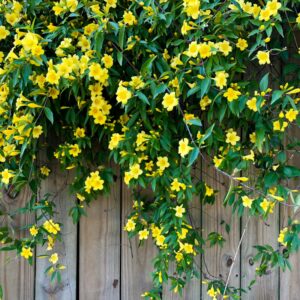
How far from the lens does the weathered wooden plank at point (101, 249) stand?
70.4 inches

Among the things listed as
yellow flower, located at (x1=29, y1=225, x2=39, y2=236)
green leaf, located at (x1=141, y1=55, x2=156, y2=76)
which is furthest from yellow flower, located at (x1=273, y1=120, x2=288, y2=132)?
yellow flower, located at (x1=29, y1=225, x2=39, y2=236)

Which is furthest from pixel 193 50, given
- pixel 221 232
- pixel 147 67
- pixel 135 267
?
pixel 135 267

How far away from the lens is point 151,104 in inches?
54.0

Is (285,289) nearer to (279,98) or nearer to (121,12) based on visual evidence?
(279,98)

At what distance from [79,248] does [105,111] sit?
0.61 m

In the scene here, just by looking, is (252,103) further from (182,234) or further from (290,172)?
(182,234)

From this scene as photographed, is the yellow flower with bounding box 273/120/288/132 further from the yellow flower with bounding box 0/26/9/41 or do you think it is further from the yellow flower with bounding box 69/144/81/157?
the yellow flower with bounding box 0/26/9/41

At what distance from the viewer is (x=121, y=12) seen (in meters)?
1.46

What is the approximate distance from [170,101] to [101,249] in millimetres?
759

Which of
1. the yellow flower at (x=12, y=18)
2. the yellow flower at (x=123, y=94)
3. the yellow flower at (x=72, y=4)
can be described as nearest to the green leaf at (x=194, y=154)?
the yellow flower at (x=123, y=94)

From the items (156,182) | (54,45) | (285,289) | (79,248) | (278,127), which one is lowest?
(285,289)

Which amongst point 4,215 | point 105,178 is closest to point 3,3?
point 105,178

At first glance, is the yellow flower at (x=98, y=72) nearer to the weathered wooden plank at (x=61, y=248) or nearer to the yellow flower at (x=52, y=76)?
the yellow flower at (x=52, y=76)

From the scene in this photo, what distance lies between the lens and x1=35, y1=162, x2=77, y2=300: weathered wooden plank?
177cm
